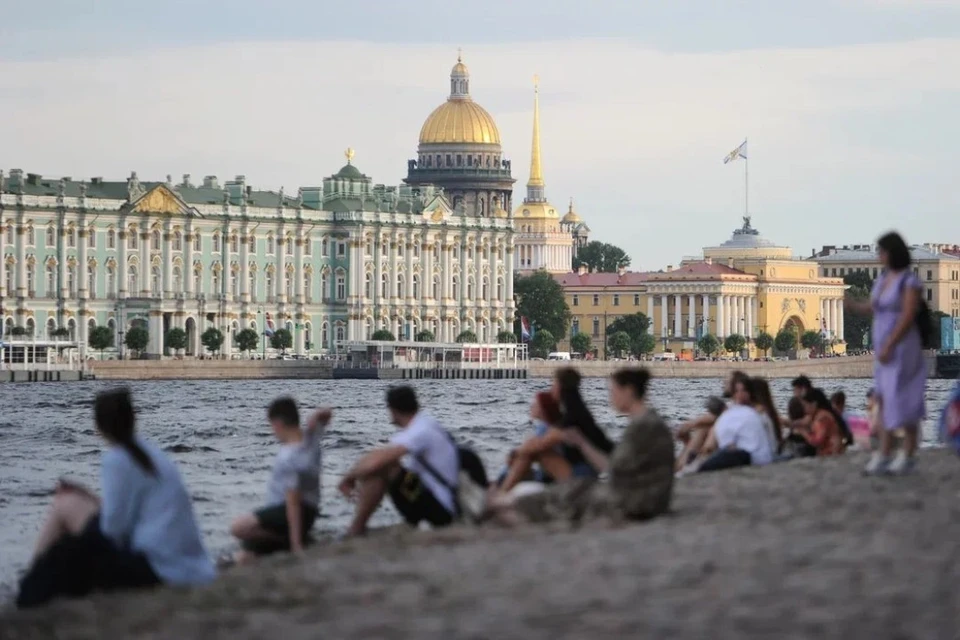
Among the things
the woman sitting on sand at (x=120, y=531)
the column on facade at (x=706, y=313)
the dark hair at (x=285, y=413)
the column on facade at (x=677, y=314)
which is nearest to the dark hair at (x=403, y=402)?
the dark hair at (x=285, y=413)

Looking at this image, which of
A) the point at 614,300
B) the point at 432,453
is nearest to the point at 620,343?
the point at 614,300

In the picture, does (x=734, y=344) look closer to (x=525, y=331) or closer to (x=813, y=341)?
(x=813, y=341)

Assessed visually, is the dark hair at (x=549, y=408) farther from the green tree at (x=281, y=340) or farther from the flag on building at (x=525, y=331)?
the flag on building at (x=525, y=331)

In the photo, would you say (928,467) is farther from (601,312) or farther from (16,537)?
(601,312)

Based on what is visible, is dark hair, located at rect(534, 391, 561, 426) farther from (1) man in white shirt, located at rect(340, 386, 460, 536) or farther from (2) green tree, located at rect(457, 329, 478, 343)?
(2) green tree, located at rect(457, 329, 478, 343)

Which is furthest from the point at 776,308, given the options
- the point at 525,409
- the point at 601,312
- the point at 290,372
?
the point at 525,409

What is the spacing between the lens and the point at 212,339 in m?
99.4

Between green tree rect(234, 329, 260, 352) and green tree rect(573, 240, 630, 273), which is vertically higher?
green tree rect(573, 240, 630, 273)

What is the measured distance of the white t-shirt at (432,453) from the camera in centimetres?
1236

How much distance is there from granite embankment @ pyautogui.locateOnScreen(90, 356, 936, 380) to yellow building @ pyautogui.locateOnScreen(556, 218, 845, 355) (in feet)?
84.0

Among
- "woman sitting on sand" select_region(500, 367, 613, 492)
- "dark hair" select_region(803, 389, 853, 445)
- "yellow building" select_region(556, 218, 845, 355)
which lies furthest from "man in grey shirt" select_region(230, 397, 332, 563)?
"yellow building" select_region(556, 218, 845, 355)

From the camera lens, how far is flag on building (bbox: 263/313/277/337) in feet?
342

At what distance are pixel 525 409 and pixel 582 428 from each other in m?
42.4

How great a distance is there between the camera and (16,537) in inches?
797
